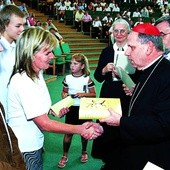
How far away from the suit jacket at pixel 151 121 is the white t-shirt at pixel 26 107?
0.54 m

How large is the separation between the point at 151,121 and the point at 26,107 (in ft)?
2.48

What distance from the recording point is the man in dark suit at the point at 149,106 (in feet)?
6.16

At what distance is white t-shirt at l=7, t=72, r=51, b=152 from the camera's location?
5.91ft

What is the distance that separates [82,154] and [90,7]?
525 inches

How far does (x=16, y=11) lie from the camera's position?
8.63 ft

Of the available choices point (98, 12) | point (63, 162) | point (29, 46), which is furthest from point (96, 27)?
point (29, 46)

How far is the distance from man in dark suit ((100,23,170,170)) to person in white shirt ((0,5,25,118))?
40.2 inches

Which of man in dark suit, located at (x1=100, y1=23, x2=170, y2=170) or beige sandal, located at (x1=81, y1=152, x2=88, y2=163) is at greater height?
man in dark suit, located at (x1=100, y1=23, x2=170, y2=170)

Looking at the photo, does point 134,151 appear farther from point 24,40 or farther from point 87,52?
point 87,52

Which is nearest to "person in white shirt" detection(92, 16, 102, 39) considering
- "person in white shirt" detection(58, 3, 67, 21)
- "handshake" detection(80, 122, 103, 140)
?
"person in white shirt" detection(58, 3, 67, 21)

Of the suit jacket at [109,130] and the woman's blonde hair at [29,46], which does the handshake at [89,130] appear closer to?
the woman's blonde hair at [29,46]

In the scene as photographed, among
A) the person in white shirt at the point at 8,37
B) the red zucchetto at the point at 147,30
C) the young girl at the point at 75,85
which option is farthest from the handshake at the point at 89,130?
the young girl at the point at 75,85

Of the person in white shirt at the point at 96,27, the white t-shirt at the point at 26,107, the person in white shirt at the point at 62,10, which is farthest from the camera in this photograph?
the person in white shirt at the point at 62,10

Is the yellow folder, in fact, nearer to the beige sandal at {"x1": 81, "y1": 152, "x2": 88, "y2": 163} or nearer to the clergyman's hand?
the clergyman's hand
